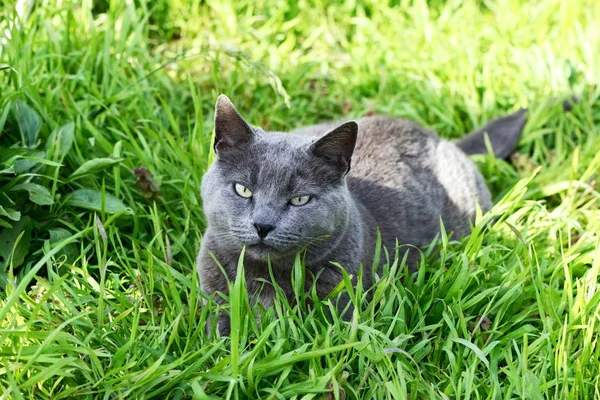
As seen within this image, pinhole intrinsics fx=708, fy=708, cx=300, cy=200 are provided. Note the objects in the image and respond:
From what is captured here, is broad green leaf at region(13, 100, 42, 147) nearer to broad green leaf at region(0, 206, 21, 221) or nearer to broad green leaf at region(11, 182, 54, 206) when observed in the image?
broad green leaf at region(11, 182, 54, 206)

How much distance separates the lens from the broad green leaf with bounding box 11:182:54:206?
9.24ft

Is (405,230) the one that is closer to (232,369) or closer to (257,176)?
(257,176)

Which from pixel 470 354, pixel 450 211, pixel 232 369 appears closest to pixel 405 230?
pixel 450 211

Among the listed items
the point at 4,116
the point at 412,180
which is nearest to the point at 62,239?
the point at 4,116

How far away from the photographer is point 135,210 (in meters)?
3.18

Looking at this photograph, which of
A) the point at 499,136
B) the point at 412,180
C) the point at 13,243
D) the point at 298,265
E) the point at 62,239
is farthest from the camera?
the point at 499,136

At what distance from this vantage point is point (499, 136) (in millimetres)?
4074

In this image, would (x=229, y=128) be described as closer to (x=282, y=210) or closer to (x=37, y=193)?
(x=282, y=210)

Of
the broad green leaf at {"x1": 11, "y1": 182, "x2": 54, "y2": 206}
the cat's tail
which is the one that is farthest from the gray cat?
the cat's tail

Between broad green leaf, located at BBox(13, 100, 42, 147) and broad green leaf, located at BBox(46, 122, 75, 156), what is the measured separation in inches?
2.7

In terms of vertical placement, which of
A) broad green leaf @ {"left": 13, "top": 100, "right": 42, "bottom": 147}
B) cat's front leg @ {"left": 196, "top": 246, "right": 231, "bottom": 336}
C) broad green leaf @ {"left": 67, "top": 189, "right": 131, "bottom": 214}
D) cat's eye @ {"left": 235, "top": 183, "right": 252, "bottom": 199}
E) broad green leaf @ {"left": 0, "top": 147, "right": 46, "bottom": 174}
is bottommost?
cat's front leg @ {"left": 196, "top": 246, "right": 231, "bottom": 336}

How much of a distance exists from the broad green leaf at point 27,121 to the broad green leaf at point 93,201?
11.8 inches

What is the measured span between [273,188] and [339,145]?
0.31m

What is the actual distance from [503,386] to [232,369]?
97 cm
